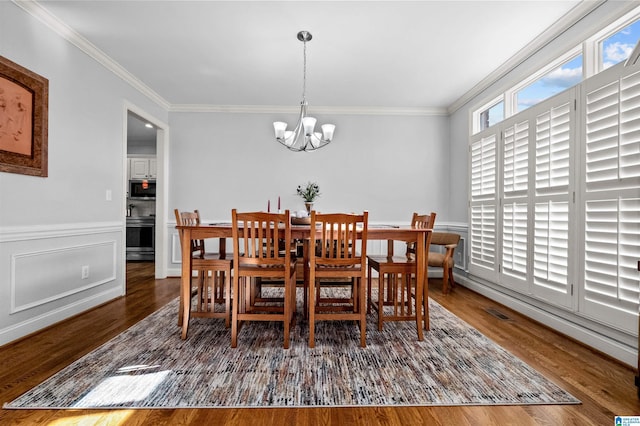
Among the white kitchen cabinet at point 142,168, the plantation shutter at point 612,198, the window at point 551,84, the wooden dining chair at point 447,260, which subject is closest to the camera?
the plantation shutter at point 612,198

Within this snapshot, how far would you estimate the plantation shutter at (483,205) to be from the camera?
12.3ft

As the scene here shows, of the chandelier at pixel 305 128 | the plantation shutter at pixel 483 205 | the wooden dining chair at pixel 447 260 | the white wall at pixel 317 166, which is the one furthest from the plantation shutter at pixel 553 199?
the white wall at pixel 317 166

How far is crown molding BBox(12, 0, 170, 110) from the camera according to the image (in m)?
2.57

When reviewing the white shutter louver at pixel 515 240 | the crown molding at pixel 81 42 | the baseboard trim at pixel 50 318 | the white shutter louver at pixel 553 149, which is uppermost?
the crown molding at pixel 81 42

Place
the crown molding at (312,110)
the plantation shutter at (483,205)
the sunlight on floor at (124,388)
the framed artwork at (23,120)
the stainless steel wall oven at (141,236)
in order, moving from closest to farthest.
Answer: the sunlight on floor at (124,388)
the framed artwork at (23,120)
the plantation shutter at (483,205)
the crown molding at (312,110)
the stainless steel wall oven at (141,236)

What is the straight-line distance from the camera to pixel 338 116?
5.09 m

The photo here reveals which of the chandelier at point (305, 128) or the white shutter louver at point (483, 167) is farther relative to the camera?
the white shutter louver at point (483, 167)

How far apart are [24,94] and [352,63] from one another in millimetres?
2983

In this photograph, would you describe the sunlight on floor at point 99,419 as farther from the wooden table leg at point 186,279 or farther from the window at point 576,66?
the window at point 576,66

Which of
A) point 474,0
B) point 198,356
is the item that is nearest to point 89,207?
point 198,356

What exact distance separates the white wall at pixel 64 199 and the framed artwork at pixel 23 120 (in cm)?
8

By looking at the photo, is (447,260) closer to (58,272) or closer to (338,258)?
(338,258)

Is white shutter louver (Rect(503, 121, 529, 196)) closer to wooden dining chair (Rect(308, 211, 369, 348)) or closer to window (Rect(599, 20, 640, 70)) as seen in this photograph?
window (Rect(599, 20, 640, 70))

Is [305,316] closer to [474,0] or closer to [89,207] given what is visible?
[89,207]
